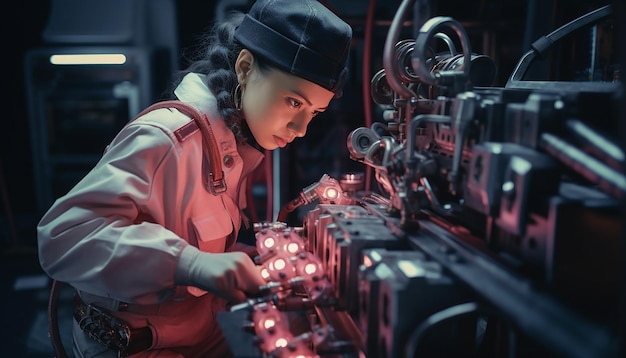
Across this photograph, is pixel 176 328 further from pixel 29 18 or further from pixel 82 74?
pixel 29 18

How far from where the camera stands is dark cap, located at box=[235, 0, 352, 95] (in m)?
1.36

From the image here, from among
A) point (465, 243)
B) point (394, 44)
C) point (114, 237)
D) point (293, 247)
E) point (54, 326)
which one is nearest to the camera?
point (465, 243)

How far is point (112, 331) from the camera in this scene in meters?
1.37

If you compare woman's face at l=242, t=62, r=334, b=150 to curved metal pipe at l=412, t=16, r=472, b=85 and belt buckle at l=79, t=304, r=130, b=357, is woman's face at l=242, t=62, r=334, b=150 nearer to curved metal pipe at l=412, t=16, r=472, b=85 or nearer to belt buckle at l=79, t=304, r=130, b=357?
curved metal pipe at l=412, t=16, r=472, b=85

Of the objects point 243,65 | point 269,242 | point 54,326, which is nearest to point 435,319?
point 269,242

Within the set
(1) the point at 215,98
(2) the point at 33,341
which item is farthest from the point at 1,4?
(1) the point at 215,98

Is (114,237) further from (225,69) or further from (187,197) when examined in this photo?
(225,69)

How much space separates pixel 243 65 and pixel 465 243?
2.82 ft

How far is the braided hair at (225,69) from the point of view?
5.00 feet

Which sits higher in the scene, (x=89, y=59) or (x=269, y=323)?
(x=89, y=59)

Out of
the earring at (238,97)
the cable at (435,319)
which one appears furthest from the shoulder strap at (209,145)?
the cable at (435,319)

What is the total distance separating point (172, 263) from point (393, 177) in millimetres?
563

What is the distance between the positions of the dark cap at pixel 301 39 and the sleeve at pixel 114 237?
0.41 metres

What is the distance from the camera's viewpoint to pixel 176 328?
1.43 meters
